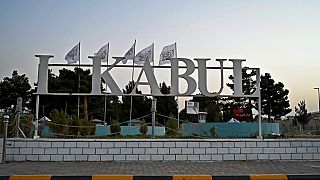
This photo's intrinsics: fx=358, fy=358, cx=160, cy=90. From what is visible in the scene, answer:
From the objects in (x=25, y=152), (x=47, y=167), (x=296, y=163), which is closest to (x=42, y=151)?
(x=25, y=152)

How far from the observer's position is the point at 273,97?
40.8m

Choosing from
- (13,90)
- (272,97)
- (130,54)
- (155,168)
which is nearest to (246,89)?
(272,97)

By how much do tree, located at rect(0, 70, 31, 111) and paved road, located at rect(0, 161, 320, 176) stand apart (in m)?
33.9

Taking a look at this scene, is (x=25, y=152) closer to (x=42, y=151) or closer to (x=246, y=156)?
(x=42, y=151)

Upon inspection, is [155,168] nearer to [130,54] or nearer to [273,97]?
[130,54]

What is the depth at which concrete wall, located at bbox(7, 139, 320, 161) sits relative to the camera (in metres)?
9.99

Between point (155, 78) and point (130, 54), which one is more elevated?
point (130, 54)

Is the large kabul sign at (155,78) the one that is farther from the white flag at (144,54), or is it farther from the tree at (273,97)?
the tree at (273,97)

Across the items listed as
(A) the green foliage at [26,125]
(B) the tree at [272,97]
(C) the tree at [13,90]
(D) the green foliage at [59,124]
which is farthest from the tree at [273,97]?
(A) the green foliage at [26,125]

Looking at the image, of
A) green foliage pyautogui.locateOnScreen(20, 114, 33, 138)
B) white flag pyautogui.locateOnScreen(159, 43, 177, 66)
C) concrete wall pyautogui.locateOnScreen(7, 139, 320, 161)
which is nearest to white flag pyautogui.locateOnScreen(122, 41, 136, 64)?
white flag pyautogui.locateOnScreen(159, 43, 177, 66)

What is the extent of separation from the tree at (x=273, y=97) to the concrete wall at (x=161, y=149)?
100 feet

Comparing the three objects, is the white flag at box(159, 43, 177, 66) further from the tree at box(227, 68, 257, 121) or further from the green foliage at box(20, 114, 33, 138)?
the tree at box(227, 68, 257, 121)

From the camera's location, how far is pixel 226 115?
45.8 meters

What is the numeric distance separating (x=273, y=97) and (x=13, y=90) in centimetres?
3037
